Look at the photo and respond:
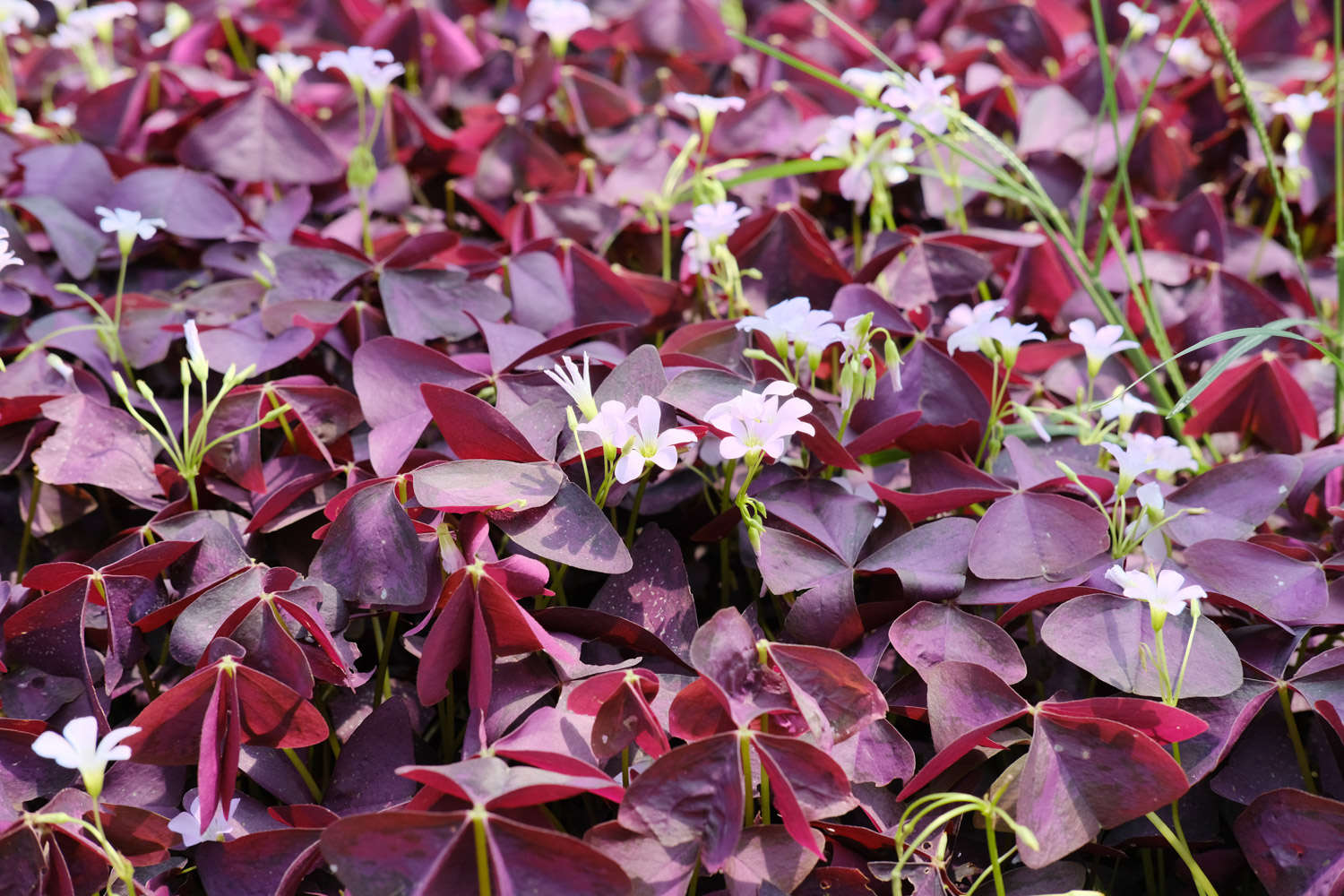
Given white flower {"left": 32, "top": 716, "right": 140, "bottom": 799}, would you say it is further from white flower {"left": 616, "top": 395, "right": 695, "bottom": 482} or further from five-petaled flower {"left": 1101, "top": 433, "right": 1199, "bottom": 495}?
five-petaled flower {"left": 1101, "top": 433, "right": 1199, "bottom": 495}

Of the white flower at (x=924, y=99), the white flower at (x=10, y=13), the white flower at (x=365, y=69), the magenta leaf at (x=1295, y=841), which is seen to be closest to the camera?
the magenta leaf at (x=1295, y=841)

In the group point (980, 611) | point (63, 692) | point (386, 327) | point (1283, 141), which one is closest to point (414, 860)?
point (63, 692)

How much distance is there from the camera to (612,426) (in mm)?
887

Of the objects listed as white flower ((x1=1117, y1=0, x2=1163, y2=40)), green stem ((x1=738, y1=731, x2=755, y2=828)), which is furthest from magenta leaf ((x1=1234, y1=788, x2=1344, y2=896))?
white flower ((x1=1117, y1=0, x2=1163, y2=40))

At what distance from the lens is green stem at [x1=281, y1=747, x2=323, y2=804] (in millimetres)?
911

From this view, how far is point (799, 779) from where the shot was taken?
31.5 inches

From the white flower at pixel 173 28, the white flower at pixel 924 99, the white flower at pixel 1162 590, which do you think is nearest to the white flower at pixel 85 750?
the white flower at pixel 1162 590

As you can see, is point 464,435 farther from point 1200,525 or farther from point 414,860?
point 1200,525

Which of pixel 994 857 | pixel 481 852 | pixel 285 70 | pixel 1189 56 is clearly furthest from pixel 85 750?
pixel 1189 56

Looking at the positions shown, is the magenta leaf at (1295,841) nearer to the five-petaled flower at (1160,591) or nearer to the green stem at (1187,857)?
the green stem at (1187,857)

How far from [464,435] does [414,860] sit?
358 mm

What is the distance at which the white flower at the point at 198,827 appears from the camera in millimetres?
842

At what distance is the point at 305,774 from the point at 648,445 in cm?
39

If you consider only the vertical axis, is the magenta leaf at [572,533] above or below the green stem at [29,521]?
above
